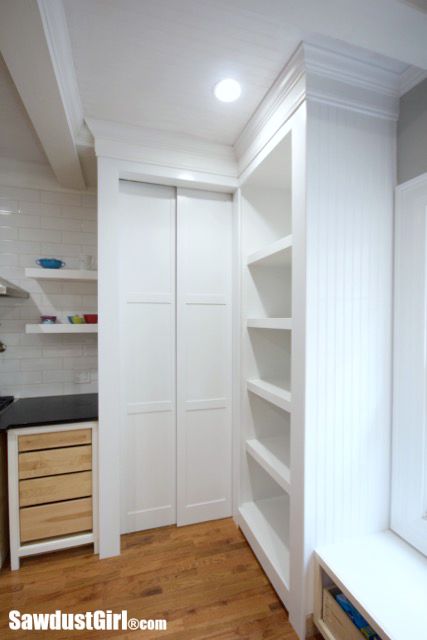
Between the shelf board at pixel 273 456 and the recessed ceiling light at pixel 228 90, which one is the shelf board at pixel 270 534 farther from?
the recessed ceiling light at pixel 228 90

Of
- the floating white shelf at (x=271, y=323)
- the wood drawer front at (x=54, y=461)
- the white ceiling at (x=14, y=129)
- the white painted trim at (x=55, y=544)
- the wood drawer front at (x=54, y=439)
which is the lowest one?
the white painted trim at (x=55, y=544)

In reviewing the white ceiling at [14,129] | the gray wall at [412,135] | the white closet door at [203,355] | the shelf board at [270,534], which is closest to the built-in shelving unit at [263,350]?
the shelf board at [270,534]

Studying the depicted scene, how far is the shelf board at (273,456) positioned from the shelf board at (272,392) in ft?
1.17

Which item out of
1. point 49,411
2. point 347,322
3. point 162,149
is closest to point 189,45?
point 162,149

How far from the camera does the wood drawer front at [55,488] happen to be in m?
1.65

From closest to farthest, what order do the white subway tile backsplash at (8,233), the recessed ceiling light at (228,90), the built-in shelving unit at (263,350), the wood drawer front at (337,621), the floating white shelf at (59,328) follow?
the wood drawer front at (337,621) < the recessed ceiling light at (228,90) < the built-in shelving unit at (263,350) < the floating white shelf at (59,328) < the white subway tile backsplash at (8,233)

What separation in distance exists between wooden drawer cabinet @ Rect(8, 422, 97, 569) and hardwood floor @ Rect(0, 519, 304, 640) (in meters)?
0.13

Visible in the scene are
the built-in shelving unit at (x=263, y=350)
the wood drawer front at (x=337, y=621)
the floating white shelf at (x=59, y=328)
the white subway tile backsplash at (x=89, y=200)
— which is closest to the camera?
the wood drawer front at (x=337, y=621)

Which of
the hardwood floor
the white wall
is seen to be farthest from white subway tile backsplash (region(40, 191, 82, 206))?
the hardwood floor

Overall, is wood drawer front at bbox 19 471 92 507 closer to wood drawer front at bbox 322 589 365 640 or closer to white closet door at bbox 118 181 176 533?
white closet door at bbox 118 181 176 533

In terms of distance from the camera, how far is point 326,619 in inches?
49.0

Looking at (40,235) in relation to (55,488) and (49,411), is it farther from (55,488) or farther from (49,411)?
(55,488)

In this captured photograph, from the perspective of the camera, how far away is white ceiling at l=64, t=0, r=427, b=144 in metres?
1.04

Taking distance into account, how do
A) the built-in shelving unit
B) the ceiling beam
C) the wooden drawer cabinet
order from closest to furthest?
the ceiling beam, the wooden drawer cabinet, the built-in shelving unit
